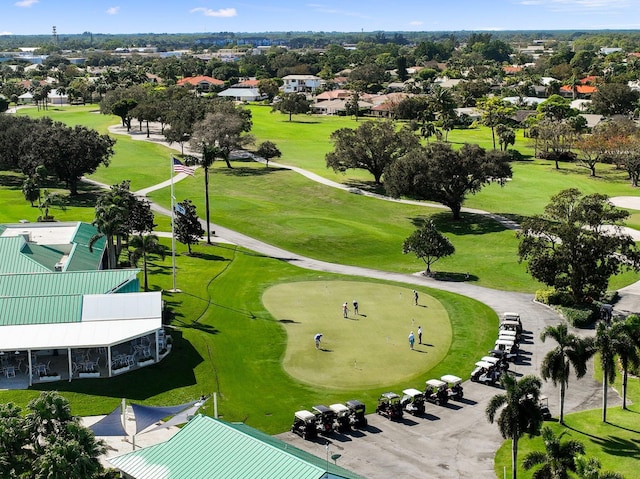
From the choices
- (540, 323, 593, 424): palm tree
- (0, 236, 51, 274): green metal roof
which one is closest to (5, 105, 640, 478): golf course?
(540, 323, 593, 424): palm tree

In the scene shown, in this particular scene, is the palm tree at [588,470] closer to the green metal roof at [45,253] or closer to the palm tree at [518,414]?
the palm tree at [518,414]

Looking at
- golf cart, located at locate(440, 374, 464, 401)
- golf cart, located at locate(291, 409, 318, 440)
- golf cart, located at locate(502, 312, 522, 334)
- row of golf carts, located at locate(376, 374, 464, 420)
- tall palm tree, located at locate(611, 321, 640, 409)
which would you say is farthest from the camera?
golf cart, located at locate(502, 312, 522, 334)

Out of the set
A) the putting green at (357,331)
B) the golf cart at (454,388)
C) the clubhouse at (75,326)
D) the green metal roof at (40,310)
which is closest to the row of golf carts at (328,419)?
the putting green at (357,331)

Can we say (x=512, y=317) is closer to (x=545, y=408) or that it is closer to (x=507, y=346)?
(x=507, y=346)

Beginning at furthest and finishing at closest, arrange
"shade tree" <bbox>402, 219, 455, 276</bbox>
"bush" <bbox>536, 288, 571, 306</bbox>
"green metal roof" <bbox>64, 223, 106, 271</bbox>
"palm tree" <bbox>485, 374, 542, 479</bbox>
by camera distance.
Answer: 1. "shade tree" <bbox>402, 219, 455, 276</bbox>
2. "bush" <bbox>536, 288, 571, 306</bbox>
3. "green metal roof" <bbox>64, 223, 106, 271</bbox>
4. "palm tree" <bbox>485, 374, 542, 479</bbox>

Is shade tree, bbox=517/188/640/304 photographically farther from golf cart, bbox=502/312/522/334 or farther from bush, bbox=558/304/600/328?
golf cart, bbox=502/312/522/334

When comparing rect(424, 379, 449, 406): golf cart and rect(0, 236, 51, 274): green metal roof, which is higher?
rect(0, 236, 51, 274): green metal roof
